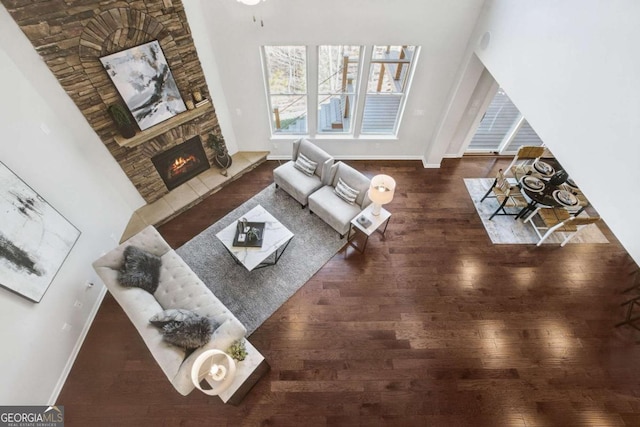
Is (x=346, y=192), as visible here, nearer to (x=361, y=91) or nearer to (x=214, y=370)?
(x=361, y=91)

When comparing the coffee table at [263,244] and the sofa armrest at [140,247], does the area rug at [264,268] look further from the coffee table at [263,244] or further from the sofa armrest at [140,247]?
the sofa armrest at [140,247]

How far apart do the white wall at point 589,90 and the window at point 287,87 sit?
128 inches

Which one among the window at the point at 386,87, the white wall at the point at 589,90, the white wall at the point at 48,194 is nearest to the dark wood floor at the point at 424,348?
the white wall at the point at 48,194

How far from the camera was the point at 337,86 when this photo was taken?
Result: 5762 millimetres

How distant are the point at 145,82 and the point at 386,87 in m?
4.14

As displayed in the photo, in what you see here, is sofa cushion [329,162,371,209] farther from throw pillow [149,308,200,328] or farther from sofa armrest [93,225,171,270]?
throw pillow [149,308,200,328]

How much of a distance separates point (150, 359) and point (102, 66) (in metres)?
3.99

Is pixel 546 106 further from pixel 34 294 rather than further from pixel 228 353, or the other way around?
pixel 34 294

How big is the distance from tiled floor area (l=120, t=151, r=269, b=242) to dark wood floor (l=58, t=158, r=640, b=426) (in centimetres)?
32

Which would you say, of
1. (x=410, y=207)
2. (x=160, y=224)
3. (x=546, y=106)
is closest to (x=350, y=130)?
(x=410, y=207)

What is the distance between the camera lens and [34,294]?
3.45m


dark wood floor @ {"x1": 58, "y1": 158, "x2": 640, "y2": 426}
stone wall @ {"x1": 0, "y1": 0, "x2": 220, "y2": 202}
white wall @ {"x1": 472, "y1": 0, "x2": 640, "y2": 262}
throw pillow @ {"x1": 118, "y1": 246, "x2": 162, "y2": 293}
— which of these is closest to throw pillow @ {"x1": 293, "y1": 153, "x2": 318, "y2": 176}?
dark wood floor @ {"x1": 58, "y1": 158, "x2": 640, "y2": 426}

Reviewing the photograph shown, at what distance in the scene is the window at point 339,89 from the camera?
5203mm

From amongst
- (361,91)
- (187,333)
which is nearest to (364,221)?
(361,91)
